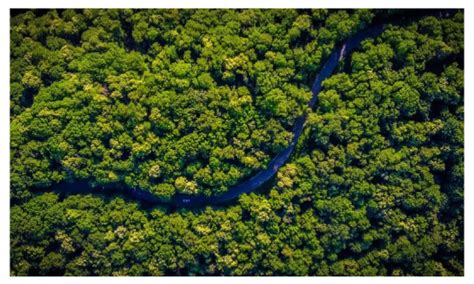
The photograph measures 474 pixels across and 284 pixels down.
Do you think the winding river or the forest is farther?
the winding river

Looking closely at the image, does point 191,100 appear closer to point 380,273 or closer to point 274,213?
point 274,213

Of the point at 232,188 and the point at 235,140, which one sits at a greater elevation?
the point at 235,140

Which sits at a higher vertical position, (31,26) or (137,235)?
(31,26)

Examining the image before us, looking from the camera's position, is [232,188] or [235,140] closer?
[235,140]

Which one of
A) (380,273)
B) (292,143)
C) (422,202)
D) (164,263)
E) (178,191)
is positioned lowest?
(380,273)

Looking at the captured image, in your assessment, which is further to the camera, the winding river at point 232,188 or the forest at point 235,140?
the winding river at point 232,188

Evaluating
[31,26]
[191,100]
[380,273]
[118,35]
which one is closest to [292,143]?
[191,100]
